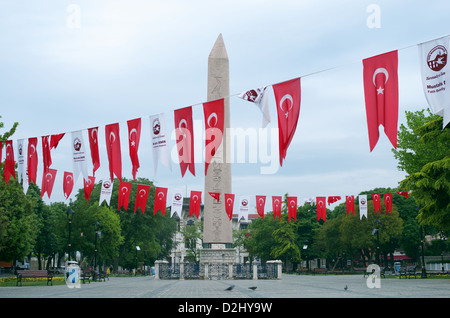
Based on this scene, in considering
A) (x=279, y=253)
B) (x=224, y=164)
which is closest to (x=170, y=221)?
(x=279, y=253)

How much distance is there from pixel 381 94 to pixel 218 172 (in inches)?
912

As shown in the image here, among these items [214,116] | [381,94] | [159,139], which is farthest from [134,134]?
[381,94]

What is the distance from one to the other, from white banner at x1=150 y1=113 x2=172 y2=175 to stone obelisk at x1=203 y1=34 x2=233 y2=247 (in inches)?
675

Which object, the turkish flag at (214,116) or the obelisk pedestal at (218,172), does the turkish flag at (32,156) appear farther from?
the obelisk pedestal at (218,172)

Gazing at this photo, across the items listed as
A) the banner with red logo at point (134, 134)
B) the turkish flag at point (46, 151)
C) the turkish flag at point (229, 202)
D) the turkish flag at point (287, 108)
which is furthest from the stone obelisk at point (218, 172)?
the turkish flag at point (287, 108)

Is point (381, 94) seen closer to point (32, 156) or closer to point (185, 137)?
point (185, 137)

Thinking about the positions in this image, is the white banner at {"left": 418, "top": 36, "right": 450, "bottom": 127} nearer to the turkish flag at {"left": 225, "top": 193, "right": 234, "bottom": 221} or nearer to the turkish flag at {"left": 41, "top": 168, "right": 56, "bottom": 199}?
the turkish flag at {"left": 41, "top": 168, "right": 56, "bottom": 199}

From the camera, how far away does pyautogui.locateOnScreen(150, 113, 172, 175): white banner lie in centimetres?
2134

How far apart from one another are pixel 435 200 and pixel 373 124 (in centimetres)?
1853

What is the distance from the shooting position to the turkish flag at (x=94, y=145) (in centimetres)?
2253

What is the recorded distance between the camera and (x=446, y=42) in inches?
588

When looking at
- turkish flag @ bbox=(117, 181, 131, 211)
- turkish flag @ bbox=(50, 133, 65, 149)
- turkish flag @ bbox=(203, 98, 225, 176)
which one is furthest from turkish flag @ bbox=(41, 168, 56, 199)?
turkish flag @ bbox=(203, 98, 225, 176)
